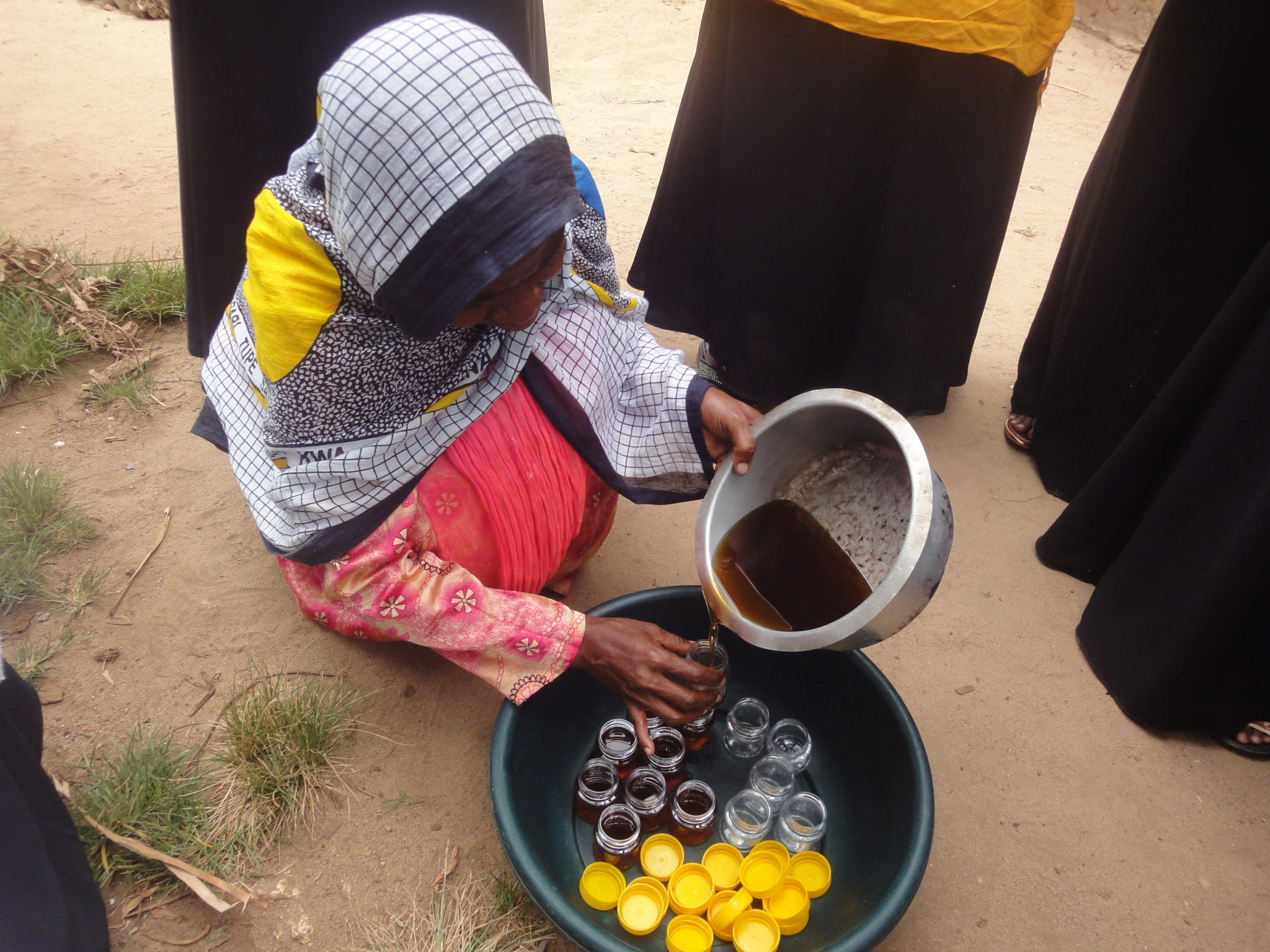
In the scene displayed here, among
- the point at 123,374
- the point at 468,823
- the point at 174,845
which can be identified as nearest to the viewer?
the point at 174,845

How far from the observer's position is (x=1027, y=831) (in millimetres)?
1739

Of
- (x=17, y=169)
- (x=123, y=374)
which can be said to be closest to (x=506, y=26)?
(x=123, y=374)

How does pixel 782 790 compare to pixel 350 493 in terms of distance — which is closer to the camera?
pixel 350 493

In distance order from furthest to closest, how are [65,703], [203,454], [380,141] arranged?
[203,454]
[65,703]
[380,141]

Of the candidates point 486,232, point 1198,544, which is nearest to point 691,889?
point 486,232

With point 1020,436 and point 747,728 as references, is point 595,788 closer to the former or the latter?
point 747,728

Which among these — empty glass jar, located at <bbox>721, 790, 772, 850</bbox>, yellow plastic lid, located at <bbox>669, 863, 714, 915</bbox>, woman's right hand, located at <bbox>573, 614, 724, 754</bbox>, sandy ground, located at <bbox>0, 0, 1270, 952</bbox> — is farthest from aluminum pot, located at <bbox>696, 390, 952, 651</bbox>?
sandy ground, located at <bbox>0, 0, 1270, 952</bbox>

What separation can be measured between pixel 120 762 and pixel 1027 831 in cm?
190

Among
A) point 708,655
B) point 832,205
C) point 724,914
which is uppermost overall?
point 832,205

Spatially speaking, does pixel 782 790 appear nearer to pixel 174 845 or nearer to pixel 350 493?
pixel 350 493

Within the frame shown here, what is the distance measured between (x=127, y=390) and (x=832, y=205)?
87.2 inches

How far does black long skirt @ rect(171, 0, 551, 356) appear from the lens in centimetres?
189

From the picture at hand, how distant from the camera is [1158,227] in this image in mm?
2059

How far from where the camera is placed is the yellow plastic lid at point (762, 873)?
4.88ft
